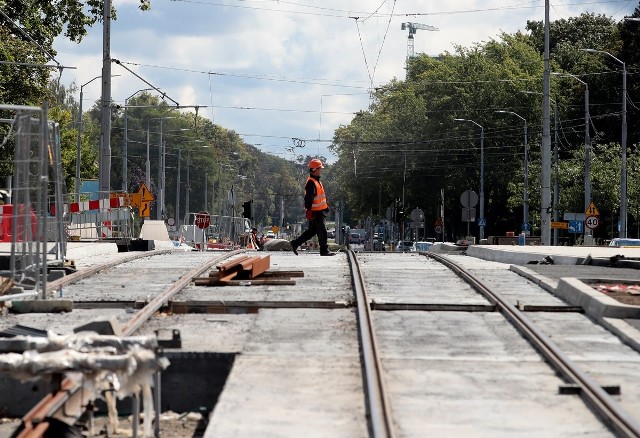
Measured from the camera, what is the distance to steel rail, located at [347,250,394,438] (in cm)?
835

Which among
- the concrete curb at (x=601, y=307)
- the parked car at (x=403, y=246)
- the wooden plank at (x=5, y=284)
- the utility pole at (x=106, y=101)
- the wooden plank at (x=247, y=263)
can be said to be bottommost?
the parked car at (x=403, y=246)

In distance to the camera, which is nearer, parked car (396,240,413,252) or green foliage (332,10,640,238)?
parked car (396,240,413,252)

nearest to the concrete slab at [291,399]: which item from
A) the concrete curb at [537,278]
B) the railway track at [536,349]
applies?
the railway track at [536,349]

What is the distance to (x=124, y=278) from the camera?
64.1 feet

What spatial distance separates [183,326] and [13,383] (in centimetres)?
298

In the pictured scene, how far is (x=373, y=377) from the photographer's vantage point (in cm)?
999

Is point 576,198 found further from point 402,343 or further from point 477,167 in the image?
point 402,343

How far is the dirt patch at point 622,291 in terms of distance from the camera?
52.2 feet

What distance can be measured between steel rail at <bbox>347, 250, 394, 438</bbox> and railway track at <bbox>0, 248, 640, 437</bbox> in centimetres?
2

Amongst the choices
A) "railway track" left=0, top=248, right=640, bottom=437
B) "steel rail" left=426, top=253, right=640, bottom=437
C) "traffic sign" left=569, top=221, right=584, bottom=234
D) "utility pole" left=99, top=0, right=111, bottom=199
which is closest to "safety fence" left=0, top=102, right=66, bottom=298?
"railway track" left=0, top=248, right=640, bottom=437

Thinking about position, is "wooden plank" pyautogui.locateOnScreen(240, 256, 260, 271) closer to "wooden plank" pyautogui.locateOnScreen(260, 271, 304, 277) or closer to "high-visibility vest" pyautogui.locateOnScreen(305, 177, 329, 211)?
"wooden plank" pyautogui.locateOnScreen(260, 271, 304, 277)

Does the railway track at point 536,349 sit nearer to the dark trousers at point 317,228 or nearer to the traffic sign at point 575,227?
the dark trousers at point 317,228

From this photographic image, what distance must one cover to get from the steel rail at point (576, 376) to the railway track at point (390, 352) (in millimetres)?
18

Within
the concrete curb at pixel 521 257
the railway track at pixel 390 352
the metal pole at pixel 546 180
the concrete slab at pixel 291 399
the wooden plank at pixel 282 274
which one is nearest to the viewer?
the concrete slab at pixel 291 399
